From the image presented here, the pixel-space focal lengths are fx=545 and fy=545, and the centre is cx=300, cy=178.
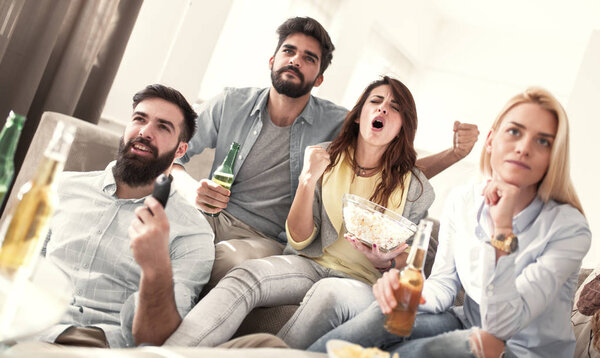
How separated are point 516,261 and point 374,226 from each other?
47 cm

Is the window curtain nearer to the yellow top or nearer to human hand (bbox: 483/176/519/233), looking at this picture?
the yellow top

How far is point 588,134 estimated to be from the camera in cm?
432

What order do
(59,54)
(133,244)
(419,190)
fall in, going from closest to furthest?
(133,244) → (419,190) → (59,54)

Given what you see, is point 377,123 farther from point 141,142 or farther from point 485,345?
point 485,345

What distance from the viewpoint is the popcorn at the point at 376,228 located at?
1.79 meters

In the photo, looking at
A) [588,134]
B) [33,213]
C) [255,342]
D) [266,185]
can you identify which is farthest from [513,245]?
[588,134]

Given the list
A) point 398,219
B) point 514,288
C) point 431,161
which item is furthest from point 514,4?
point 514,288

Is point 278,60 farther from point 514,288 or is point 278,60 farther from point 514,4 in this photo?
point 514,4

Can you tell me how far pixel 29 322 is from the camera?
99 centimetres

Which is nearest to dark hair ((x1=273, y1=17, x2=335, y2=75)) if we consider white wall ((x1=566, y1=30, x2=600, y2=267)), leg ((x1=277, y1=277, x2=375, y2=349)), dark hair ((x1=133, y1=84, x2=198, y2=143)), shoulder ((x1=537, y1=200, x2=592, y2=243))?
dark hair ((x1=133, y1=84, x2=198, y2=143))

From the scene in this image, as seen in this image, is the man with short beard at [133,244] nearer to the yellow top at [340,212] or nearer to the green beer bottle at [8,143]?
the green beer bottle at [8,143]

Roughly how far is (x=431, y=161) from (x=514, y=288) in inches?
49.4

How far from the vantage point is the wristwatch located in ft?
4.29

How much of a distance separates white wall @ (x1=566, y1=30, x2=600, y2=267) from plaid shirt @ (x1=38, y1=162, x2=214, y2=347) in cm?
350
